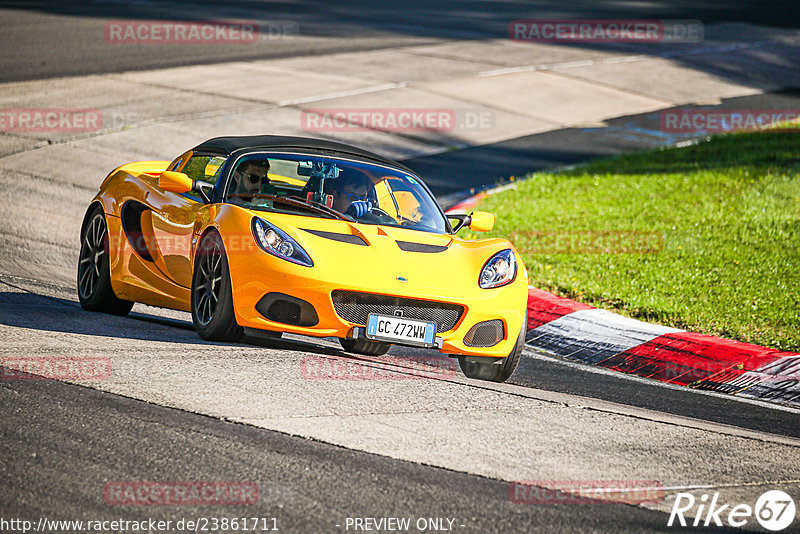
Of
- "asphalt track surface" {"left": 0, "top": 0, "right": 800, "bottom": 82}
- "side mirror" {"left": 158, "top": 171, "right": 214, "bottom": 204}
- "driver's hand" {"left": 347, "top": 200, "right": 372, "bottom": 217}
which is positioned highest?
"asphalt track surface" {"left": 0, "top": 0, "right": 800, "bottom": 82}

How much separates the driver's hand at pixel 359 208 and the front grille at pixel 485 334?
1.28 meters

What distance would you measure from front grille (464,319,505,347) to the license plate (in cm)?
32

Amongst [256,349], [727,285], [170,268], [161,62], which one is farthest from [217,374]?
[161,62]

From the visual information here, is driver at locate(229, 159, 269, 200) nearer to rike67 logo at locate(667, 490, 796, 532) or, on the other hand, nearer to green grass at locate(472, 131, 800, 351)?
green grass at locate(472, 131, 800, 351)

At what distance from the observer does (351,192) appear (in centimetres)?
763

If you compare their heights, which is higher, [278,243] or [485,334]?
[278,243]

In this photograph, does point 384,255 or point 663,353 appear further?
point 663,353

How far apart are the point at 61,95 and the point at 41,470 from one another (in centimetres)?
1466

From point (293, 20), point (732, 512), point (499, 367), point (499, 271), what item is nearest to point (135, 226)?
point (499, 271)

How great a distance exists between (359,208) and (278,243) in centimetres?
108

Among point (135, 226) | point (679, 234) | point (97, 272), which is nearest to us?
point (135, 226)

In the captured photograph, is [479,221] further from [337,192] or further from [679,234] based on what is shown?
[679,234]

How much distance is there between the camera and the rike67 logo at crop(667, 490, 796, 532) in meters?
4.52

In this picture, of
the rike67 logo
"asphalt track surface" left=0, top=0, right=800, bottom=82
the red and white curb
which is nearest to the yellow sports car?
the red and white curb
